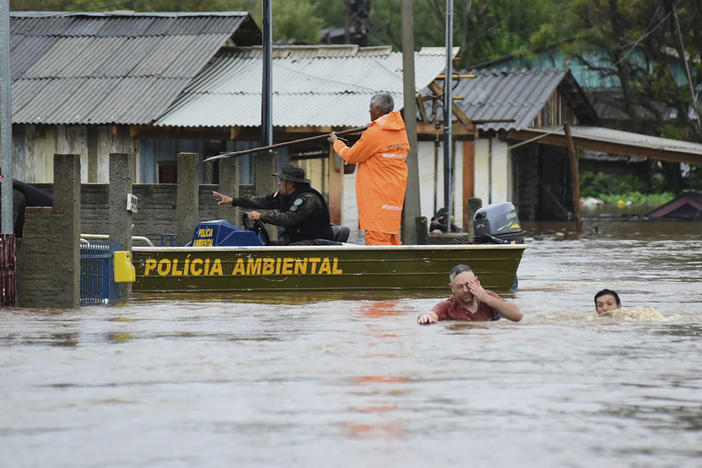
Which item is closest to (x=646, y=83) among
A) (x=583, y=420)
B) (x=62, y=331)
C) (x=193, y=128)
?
(x=193, y=128)

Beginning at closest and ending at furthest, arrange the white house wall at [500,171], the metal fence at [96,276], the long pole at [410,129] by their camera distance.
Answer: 1. the metal fence at [96,276]
2. the long pole at [410,129]
3. the white house wall at [500,171]

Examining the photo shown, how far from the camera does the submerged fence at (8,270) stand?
543 inches

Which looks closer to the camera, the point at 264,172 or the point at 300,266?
the point at 300,266

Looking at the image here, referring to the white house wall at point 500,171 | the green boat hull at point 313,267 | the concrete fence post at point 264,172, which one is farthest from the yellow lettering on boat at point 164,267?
the white house wall at point 500,171

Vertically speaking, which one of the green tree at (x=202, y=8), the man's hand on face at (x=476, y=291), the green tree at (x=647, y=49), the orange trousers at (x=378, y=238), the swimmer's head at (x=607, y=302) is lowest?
the swimmer's head at (x=607, y=302)

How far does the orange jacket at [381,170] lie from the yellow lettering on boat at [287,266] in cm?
98

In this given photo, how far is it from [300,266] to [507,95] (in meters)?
26.9

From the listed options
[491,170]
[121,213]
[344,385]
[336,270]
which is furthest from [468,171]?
[344,385]

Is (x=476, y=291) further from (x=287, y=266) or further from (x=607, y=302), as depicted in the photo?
(x=287, y=266)

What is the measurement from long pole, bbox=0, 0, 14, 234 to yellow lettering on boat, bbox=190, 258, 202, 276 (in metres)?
2.19

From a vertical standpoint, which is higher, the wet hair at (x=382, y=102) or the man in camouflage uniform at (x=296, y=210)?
the wet hair at (x=382, y=102)

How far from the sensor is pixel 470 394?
28.9 ft

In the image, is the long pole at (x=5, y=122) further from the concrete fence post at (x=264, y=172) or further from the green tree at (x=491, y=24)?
the green tree at (x=491, y=24)

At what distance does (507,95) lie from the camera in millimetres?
41750
